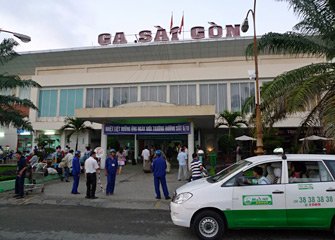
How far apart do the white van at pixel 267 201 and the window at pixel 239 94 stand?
23.9m

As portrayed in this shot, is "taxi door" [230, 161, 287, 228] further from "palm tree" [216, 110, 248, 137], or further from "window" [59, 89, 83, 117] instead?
"window" [59, 89, 83, 117]

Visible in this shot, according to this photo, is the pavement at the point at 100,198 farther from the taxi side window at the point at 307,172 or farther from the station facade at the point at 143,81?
the station facade at the point at 143,81

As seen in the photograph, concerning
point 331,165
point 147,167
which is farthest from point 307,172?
point 147,167

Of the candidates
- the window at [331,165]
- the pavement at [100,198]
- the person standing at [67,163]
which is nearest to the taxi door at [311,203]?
the window at [331,165]

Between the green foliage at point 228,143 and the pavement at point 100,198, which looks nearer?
the pavement at point 100,198

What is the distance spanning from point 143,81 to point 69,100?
9.19m

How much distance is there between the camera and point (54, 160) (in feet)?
56.6

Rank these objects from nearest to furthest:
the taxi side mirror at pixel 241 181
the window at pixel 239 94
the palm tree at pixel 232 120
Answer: the taxi side mirror at pixel 241 181, the palm tree at pixel 232 120, the window at pixel 239 94

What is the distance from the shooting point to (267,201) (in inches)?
212

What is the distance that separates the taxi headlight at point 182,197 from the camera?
219 inches

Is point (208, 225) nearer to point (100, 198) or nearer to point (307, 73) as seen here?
point (100, 198)

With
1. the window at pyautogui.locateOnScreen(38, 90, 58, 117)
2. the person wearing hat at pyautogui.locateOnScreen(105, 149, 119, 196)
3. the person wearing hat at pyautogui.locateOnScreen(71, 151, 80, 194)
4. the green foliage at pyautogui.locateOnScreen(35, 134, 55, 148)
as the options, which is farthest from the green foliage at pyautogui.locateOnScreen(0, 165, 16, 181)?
the window at pyautogui.locateOnScreen(38, 90, 58, 117)

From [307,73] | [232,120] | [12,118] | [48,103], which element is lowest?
[12,118]

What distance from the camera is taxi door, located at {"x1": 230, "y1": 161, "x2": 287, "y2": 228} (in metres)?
5.36
